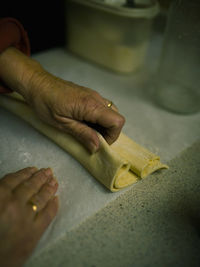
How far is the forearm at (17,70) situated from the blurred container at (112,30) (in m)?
0.50

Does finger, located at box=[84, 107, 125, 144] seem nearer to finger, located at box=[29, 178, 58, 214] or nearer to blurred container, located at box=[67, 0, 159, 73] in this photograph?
finger, located at box=[29, 178, 58, 214]

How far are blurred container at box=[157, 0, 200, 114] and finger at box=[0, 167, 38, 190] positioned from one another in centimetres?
72

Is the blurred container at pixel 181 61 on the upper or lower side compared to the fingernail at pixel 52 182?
upper

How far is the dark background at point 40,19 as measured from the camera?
1.16 meters

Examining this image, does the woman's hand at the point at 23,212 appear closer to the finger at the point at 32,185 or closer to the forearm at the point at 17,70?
the finger at the point at 32,185

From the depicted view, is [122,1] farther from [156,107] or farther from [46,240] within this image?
[46,240]

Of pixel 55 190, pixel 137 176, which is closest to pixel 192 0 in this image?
pixel 137 176

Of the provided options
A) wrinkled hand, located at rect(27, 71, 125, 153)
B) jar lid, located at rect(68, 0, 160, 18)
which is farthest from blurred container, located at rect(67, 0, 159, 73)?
wrinkled hand, located at rect(27, 71, 125, 153)

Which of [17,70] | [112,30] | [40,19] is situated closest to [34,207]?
[17,70]

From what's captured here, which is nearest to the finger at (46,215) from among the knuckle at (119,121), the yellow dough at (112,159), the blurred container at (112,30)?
the yellow dough at (112,159)

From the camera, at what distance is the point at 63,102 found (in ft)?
2.30

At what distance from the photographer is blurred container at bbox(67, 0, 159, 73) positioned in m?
1.09

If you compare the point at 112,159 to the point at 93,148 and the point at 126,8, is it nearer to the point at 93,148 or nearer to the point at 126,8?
the point at 93,148

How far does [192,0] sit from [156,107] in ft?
1.52
